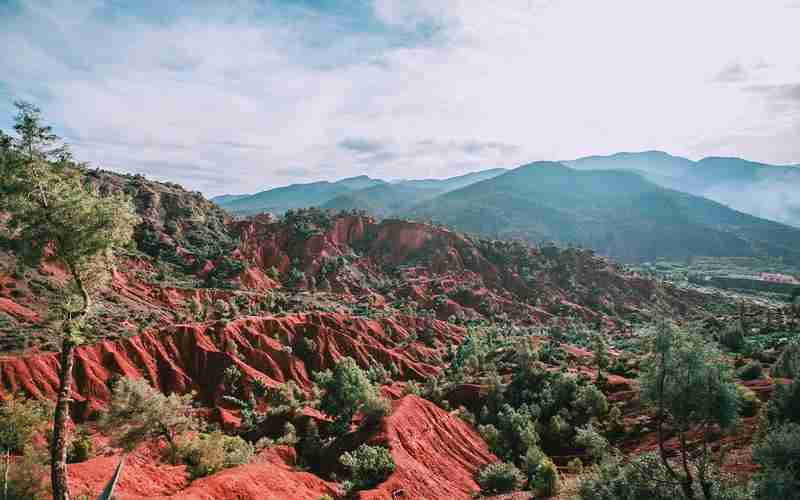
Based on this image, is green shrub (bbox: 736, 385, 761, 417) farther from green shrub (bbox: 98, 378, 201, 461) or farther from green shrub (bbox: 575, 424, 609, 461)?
green shrub (bbox: 98, 378, 201, 461)

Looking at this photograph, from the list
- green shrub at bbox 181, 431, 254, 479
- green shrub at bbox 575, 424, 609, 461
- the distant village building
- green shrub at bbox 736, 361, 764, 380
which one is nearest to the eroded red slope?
green shrub at bbox 181, 431, 254, 479

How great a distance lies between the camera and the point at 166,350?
146ft

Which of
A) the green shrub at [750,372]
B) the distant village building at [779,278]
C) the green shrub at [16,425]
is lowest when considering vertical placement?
the distant village building at [779,278]

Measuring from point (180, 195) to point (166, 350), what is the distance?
7175cm

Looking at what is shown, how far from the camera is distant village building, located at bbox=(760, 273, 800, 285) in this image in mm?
145750

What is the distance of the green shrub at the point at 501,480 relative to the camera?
24.5 metres

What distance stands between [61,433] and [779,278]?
697ft

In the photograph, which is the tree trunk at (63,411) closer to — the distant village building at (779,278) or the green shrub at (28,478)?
the green shrub at (28,478)

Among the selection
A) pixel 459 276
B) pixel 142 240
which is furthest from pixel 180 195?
pixel 459 276

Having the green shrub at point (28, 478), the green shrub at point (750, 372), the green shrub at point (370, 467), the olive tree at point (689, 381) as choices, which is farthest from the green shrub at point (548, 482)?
the green shrub at point (750, 372)

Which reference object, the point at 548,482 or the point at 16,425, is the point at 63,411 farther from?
the point at 548,482

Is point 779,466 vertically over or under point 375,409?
over

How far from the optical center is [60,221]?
10.3 metres

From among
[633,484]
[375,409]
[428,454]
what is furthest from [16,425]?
[633,484]
